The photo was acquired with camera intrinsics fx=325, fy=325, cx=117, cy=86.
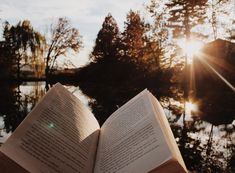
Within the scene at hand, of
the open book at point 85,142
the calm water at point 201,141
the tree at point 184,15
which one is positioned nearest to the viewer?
the open book at point 85,142

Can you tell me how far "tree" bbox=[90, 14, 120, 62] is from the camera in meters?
32.7

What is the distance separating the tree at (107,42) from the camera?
107 ft

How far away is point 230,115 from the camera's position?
330 inches

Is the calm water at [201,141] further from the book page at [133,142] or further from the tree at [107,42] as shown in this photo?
the tree at [107,42]

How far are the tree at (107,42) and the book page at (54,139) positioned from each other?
30.4 m

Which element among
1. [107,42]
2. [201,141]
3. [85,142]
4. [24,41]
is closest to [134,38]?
[107,42]

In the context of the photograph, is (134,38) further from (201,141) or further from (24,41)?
(201,141)

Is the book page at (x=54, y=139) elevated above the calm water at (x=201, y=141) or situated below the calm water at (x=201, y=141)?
above

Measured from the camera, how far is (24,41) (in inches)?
1172

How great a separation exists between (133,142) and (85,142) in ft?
0.97

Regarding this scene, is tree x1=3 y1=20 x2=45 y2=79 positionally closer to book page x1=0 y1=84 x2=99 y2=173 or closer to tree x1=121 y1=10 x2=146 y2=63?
tree x1=121 y1=10 x2=146 y2=63

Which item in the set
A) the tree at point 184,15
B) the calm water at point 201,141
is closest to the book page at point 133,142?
the calm water at point 201,141

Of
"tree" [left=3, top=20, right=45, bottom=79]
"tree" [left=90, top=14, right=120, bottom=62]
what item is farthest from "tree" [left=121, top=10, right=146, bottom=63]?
"tree" [left=3, top=20, right=45, bottom=79]

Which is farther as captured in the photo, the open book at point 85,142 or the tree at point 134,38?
the tree at point 134,38
